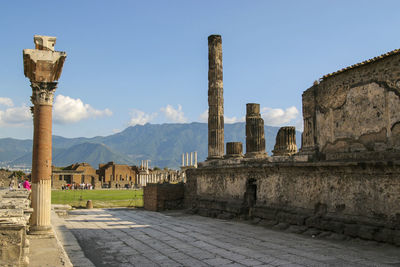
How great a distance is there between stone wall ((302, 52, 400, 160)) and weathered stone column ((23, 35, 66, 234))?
7.56 meters

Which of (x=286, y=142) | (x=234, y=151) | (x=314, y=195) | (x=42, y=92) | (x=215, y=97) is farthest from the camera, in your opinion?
(x=215, y=97)

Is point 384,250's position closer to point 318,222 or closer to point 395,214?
point 395,214

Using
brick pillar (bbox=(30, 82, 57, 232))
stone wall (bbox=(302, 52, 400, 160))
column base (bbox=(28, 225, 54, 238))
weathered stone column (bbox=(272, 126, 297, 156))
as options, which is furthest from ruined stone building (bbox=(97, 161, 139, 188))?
column base (bbox=(28, 225, 54, 238))

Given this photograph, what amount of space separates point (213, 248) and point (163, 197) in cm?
974

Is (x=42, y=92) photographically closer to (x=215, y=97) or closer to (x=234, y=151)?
(x=234, y=151)

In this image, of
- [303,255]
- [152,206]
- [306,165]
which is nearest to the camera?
[303,255]

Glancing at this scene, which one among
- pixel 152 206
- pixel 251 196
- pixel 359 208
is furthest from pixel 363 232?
pixel 152 206

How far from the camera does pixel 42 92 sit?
30.7 ft

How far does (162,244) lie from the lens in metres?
9.18

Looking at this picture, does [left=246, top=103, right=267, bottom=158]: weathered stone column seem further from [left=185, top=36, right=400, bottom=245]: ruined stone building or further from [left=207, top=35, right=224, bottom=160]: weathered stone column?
[left=185, top=36, right=400, bottom=245]: ruined stone building

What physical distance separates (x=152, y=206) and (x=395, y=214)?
38.4 ft

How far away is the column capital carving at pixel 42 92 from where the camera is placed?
931 cm

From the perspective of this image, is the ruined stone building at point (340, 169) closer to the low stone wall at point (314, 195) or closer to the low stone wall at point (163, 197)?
the low stone wall at point (314, 195)

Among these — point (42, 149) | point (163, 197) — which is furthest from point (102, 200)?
point (42, 149)
